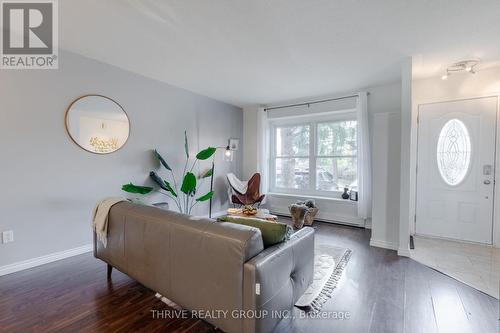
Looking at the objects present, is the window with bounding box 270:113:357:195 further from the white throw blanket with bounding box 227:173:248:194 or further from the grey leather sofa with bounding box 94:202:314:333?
the grey leather sofa with bounding box 94:202:314:333

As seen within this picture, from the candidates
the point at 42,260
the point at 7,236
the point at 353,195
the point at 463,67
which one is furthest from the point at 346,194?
the point at 7,236

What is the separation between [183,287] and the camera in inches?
63.1

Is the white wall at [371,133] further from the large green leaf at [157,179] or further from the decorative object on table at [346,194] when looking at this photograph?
the large green leaf at [157,179]

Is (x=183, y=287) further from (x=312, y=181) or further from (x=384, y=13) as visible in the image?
(x=312, y=181)

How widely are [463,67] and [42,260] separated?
5.71 metres

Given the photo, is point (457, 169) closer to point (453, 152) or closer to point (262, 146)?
point (453, 152)

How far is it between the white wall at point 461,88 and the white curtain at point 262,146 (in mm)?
2729

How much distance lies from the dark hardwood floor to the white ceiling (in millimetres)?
2449

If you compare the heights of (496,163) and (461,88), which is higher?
(461,88)

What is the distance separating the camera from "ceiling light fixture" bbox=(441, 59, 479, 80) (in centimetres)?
303

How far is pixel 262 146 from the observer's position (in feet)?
17.3

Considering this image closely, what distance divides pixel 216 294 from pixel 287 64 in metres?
2.81

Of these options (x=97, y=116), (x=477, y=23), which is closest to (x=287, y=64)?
(x=477, y=23)

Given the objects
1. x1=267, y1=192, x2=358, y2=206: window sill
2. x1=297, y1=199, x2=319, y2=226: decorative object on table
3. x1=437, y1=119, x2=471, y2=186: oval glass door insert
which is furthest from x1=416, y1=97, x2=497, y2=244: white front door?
x1=297, y1=199, x2=319, y2=226: decorative object on table
